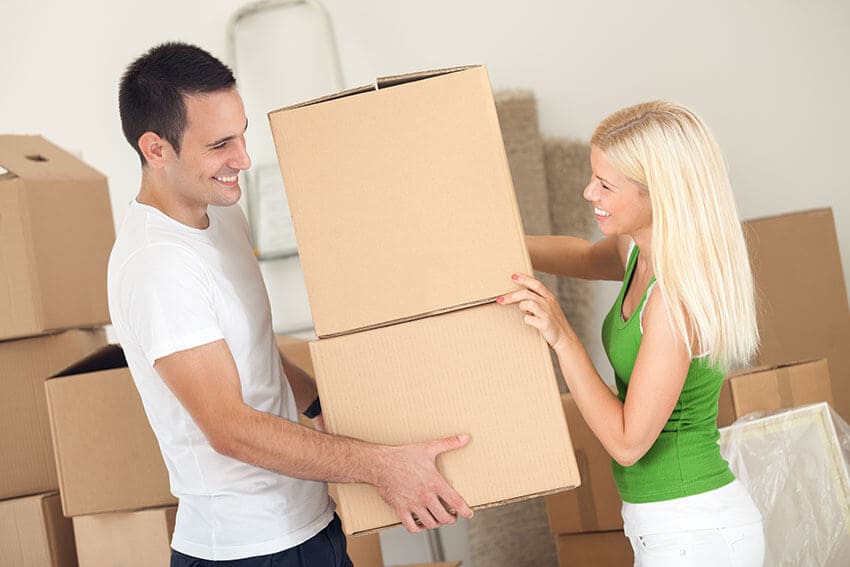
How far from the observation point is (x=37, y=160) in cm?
215

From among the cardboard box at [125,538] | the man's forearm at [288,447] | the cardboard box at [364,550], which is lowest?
the cardboard box at [364,550]

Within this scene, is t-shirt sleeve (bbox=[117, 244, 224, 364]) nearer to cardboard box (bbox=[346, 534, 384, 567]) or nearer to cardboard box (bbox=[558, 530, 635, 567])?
cardboard box (bbox=[346, 534, 384, 567])

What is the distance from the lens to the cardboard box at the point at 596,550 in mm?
2094

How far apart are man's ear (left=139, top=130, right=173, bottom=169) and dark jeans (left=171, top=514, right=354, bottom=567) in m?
0.61

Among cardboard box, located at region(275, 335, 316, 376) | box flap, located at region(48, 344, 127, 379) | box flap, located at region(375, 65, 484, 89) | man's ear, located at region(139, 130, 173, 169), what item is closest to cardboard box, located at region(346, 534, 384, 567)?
cardboard box, located at region(275, 335, 316, 376)

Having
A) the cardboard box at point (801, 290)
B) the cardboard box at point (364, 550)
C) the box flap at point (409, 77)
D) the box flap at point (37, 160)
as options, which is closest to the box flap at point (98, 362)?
the box flap at point (37, 160)

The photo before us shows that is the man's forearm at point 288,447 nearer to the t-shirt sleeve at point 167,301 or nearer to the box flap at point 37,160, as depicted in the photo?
the t-shirt sleeve at point 167,301

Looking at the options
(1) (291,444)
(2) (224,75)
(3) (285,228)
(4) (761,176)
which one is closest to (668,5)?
(4) (761,176)

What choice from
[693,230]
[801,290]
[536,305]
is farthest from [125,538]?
[801,290]

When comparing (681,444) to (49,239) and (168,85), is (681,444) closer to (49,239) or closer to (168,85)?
(168,85)

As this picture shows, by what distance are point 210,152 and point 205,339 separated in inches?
11.7

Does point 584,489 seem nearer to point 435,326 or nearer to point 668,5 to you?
point 435,326

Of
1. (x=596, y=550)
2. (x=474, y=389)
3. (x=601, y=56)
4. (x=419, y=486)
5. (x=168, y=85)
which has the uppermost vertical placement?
(x=601, y=56)

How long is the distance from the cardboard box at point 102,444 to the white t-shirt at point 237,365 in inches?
16.2
